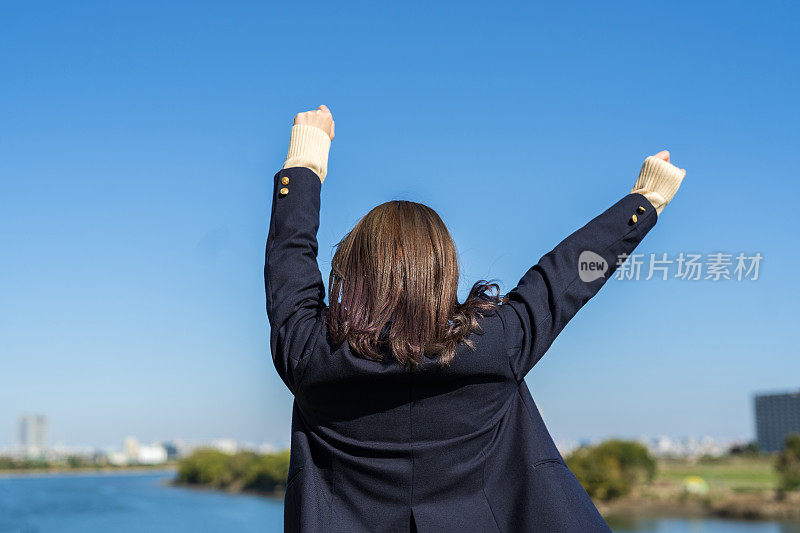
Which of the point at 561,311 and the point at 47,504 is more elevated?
the point at 561,311

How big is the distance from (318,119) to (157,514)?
38.2 m

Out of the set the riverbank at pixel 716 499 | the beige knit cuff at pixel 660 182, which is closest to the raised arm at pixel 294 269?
the beige knit cuff at pixel 660 182

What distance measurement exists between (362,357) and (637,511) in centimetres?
3140

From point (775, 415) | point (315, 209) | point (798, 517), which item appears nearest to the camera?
point (315, 209)

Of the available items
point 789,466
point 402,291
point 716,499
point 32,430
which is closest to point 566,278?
point 402,291

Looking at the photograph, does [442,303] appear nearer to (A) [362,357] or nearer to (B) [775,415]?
(A) [362,357]

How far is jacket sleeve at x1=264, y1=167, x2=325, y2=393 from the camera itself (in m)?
0.81

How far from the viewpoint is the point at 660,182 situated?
3.07 feet

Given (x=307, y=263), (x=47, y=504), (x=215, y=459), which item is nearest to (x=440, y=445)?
(x=307, y=263)

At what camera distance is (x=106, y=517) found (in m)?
35.4

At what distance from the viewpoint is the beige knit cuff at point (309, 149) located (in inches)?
36.0

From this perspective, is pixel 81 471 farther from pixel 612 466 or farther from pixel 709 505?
pixel 709 505

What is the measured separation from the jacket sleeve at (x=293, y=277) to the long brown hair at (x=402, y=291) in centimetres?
3

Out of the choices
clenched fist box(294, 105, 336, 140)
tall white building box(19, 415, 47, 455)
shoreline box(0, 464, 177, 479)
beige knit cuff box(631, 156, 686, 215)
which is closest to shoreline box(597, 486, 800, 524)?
beige knit cuff box(631, 156, 686, 215)
